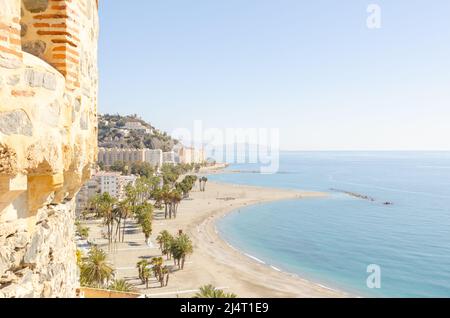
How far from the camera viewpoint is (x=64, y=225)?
3.99 meters

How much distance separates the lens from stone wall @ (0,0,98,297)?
8.93ft

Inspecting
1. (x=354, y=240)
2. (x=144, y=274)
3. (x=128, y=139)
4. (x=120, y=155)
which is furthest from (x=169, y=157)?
(x=144, y=274)

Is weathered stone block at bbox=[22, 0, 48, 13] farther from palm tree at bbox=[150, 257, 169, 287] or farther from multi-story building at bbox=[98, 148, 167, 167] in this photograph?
multi-story building at bbox=[98, 148, 167, 167]

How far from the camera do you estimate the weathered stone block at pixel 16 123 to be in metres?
2.62

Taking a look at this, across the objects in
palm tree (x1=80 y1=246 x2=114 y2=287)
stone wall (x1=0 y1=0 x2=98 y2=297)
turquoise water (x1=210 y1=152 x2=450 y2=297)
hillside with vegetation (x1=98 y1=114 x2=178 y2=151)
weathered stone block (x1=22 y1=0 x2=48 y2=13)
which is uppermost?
hillside with vegetation (x1=98 y1=114 x2=178 y2=151)

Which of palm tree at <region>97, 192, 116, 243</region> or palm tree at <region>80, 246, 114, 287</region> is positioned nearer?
palm tree at <region>80, 246, 114, 287</region>

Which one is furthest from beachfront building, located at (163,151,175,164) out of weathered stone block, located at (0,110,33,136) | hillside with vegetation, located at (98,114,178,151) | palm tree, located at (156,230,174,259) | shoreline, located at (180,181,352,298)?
weathered stone block, located at (0,110,33,136)

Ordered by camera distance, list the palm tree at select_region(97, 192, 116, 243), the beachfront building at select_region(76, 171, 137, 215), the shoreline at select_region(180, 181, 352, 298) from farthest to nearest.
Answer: the beachfront building at select_region(76, 171, 137, 215)
the palm tree at select_region(97, 192, 116, 243)
the shoreline at select_region(180, 181, 352, 298)

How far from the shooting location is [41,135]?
2.94 metres

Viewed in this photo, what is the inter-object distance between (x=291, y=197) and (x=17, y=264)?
10208 centimetres

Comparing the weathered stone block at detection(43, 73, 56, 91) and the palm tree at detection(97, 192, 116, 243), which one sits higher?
the weathered stone block at detection(43, 73, 56, 91)

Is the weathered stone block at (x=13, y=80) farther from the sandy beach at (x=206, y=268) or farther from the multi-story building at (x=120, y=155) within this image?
the multi-story building at (x=120, y=155)

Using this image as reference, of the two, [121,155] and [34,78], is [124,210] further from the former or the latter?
[121,155]

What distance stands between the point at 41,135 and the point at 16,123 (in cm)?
25
